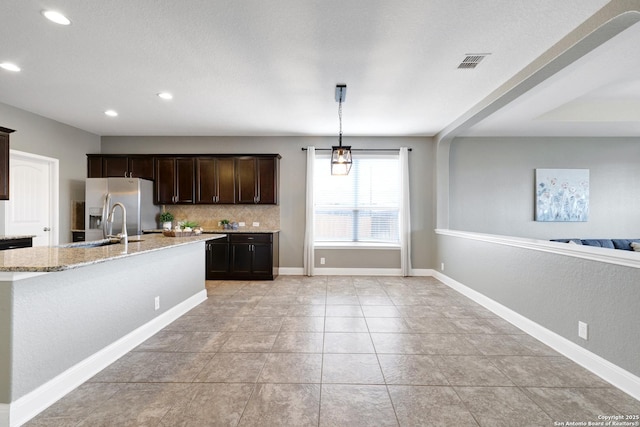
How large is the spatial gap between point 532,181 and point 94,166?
316 inches

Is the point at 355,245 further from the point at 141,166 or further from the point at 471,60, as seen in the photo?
the point at 141,166

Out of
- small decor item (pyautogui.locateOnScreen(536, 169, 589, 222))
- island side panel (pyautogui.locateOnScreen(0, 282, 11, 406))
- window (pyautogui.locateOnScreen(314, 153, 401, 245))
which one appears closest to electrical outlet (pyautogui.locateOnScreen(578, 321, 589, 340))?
window (pyautogui.locateOnScreen(314, 153, 401, 245))

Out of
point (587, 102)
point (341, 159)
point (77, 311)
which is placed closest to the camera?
point (77, 311)

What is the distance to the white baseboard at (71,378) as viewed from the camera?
1775mm

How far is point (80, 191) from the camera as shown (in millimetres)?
5539

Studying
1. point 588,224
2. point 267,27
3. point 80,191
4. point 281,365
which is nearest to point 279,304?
point 281,365

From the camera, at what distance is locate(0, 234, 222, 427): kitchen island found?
1770 millimetres

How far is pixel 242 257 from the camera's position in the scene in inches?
215

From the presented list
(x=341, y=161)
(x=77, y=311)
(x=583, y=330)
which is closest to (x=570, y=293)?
(x=583, y=330)

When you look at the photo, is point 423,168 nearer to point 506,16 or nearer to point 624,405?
point 506,16

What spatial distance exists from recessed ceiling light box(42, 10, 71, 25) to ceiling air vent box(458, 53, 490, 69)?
10.9ft

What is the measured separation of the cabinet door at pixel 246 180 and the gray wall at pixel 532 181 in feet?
12.0

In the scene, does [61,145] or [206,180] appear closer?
[61,145]

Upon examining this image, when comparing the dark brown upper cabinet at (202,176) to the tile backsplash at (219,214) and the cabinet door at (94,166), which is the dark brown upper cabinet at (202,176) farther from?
the tile backsplash at (219,214)
